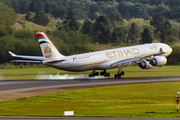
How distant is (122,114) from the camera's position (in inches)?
1174

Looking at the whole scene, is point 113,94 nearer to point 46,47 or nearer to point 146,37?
point 46,47

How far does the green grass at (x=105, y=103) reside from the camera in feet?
102

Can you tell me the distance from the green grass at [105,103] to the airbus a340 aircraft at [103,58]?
37.2 feet

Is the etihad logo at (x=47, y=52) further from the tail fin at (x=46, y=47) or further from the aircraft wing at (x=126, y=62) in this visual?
the aircraft wing at (x=126, y=62)

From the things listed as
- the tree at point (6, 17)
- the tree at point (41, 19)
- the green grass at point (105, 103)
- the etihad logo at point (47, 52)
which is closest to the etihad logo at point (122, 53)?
the etihad logo at point (47, 52)

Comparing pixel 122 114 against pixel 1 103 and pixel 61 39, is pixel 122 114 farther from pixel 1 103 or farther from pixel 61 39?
pixel 61 39

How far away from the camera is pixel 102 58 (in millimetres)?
63344

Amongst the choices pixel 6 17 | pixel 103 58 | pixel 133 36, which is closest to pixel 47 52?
pixel 103 58

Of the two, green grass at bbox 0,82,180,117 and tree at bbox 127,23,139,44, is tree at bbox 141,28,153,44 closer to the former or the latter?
tree at bbox 127,23,139,44

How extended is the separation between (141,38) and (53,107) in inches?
4445

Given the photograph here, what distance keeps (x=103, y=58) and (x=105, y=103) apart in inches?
1044

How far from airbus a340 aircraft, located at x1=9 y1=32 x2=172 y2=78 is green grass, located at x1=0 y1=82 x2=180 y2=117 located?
1133cm

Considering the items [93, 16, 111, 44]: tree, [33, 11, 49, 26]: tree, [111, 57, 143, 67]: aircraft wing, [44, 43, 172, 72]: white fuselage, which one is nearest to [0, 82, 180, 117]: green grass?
[44, 43, 172, 72]: white fuselage

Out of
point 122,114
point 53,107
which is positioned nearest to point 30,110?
point 53,107
